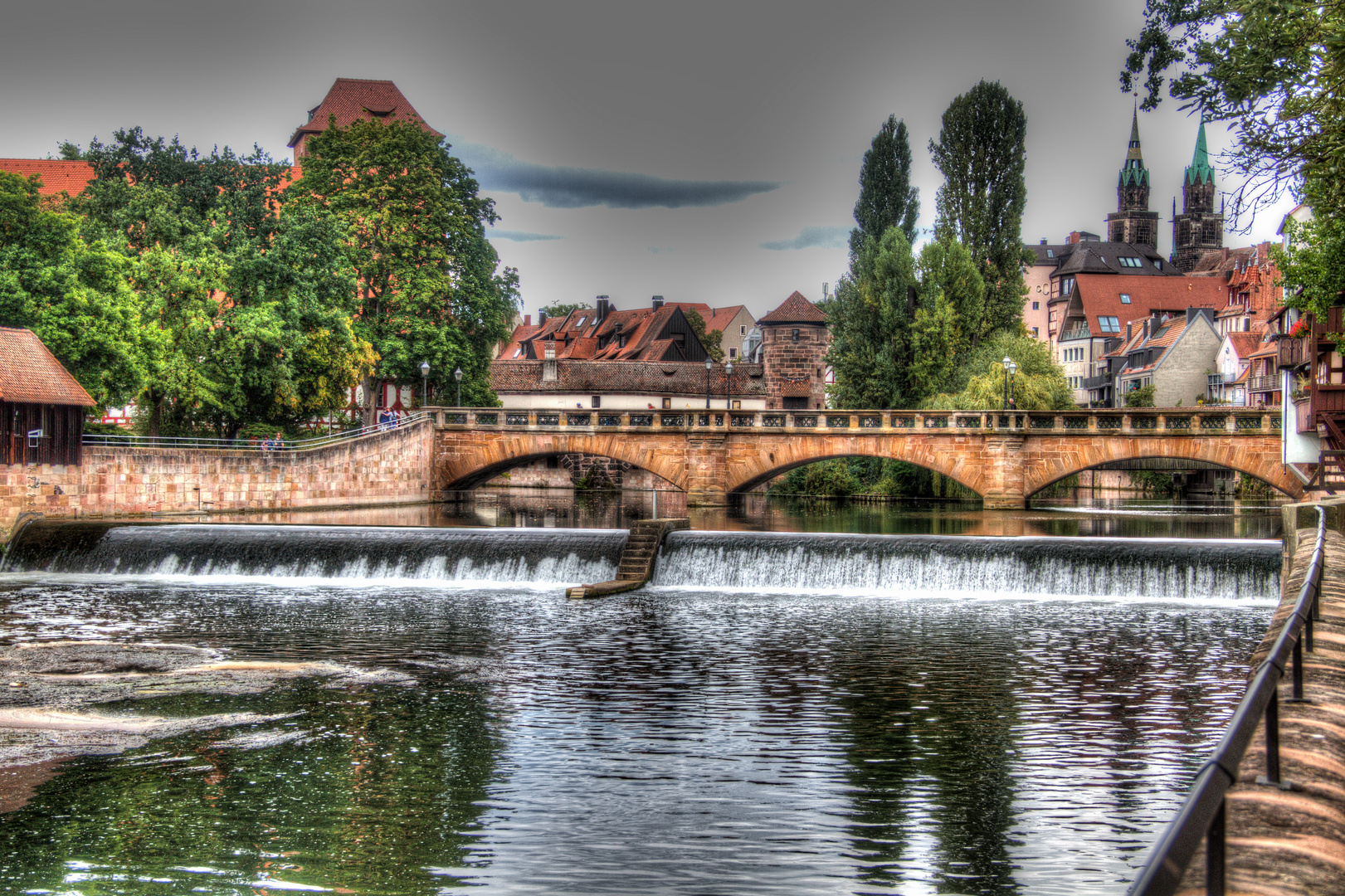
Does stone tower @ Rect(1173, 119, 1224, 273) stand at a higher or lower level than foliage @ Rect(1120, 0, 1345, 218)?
higher

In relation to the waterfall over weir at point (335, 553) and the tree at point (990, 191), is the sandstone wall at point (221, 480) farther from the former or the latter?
the tree at point (990, 191)

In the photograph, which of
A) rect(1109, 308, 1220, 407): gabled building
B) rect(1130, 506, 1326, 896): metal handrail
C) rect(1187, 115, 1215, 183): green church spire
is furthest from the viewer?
rect(1187, 115, 1215, 183): green church spire

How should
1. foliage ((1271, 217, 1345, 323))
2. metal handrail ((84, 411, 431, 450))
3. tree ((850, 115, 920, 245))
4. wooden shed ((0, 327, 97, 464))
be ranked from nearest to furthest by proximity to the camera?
foliage ((1271, 217, 1345, 323)) < wooden shed ((0, 327, 97, 464)) < metal handrail ((84, 411, 431, 450)) < tree ((850, 115, 920, 245))

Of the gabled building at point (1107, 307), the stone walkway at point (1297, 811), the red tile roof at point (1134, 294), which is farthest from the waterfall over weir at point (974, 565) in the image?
the red tile roof at point (1134, 294)

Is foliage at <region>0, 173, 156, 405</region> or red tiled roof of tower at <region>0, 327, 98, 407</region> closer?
red tiled roof of tower at <region>0, 327, 98, 407</region>

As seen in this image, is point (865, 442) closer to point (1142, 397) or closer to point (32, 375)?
point (32, 375)

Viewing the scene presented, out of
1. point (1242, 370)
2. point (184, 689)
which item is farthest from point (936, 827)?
point (1242, 370)

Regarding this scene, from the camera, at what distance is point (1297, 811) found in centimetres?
520

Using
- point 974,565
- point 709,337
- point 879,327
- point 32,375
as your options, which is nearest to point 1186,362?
point 879,327

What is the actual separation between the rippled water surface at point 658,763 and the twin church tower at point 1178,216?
136m

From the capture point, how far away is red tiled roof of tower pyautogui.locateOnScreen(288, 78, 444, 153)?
85.1 metres

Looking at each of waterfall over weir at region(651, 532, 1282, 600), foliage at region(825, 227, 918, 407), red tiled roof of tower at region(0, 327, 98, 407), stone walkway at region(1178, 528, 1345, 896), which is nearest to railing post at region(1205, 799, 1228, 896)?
stone walkway at region(1178, 528, 1345, 896)

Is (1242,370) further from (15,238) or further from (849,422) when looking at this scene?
(15,238)

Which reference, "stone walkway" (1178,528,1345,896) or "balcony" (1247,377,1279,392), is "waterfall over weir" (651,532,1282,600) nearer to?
"stone walkway" (1178,528,1345,896)
